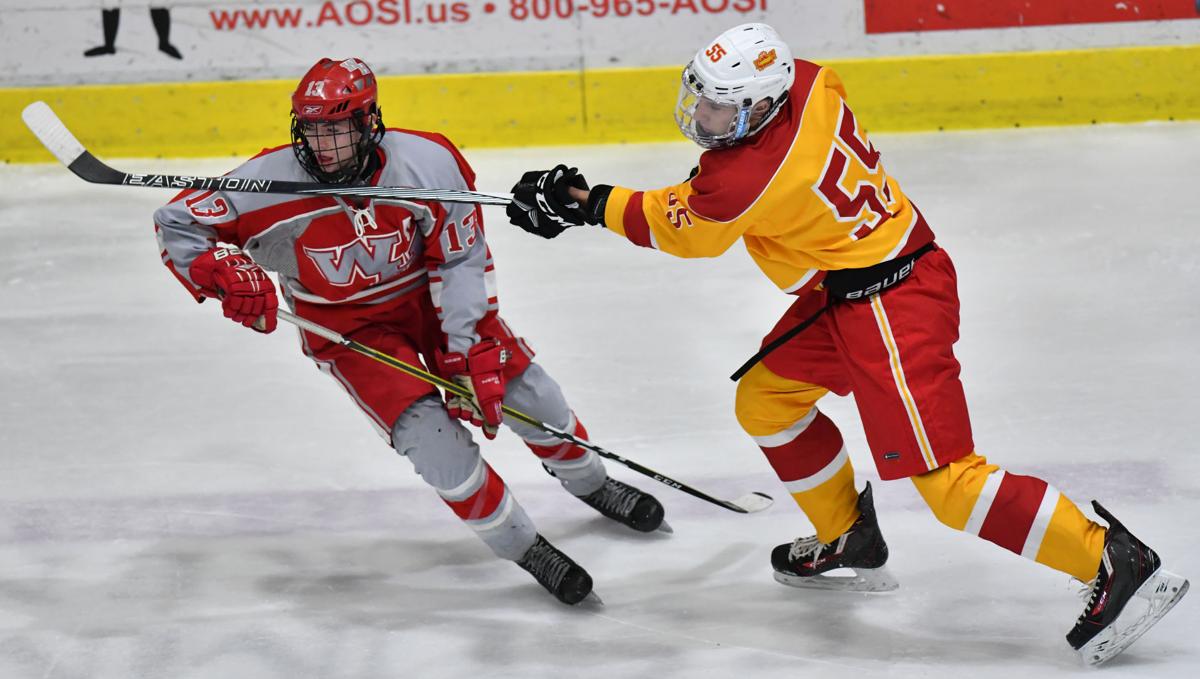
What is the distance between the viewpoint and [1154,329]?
4086mm

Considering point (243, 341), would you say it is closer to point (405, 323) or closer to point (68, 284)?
point (68, 284)

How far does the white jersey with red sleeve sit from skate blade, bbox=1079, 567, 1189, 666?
51.1 inches

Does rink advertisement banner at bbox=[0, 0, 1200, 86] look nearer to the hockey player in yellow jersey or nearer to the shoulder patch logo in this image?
the hockey player in yellow jersey

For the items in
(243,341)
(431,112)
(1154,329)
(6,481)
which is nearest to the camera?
(6,481)

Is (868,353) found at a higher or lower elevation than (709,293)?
higher

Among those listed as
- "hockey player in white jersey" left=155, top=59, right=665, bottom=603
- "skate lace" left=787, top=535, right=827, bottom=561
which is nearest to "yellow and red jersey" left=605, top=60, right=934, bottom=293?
"hockey player in white jersey" left=155, top=59, right=665, bottom=603

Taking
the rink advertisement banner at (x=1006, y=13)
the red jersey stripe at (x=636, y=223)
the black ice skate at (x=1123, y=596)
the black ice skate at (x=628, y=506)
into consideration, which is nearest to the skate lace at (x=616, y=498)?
the black ice skate at (x=628, y=506)

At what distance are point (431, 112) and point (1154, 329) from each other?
10.4 feet

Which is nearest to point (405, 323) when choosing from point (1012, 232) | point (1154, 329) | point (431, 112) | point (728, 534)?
point (728, 534)

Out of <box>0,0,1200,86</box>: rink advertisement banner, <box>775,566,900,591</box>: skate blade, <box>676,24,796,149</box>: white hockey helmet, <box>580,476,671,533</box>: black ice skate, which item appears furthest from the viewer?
<box>0,0,1200,86</box>: rink advertisement banner

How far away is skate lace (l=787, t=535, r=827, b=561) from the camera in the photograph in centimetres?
299

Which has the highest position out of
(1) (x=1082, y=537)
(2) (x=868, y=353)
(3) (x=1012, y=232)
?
(2) (x=868, y=353)

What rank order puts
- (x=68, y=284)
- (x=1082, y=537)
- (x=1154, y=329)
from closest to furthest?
(x=1082, y=537)
(x=1154, y=329)
(x=68, y=284)

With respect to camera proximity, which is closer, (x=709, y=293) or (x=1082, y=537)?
(x=1082, y=537)
